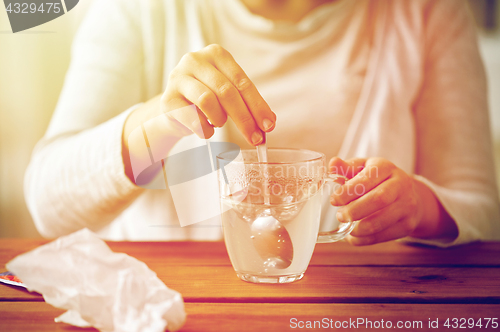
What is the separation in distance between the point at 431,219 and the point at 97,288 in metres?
0.43

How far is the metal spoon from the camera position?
35cm

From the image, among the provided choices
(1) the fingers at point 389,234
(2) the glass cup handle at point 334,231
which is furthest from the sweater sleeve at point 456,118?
(2) the glass cup handle at point 334,231

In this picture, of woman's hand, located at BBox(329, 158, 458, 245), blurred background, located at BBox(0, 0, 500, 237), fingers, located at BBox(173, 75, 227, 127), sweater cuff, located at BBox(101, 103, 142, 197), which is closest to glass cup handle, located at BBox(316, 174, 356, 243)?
woman's hand, located at BBox(329, 158, 458, 245)

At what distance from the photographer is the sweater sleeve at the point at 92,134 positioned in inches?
22.0

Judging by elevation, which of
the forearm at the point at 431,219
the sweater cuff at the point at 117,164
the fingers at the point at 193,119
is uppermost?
the fingers at the point at 193,119

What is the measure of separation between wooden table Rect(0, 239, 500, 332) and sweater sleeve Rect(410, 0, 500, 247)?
23 cm

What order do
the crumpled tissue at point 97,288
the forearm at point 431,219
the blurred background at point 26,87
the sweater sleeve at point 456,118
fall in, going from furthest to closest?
the blurred background at point 26,87, the sweater sleeve at point 456,118, the forearm at point 431,219, the crumpled tissue at point 97,288

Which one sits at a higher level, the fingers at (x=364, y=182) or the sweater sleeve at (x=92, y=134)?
the sweater sleeve at (x=92, y=134)

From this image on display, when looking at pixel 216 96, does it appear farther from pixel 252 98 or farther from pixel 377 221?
pixel 377 221

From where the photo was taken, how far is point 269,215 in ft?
1.17

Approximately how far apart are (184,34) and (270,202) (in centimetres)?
54

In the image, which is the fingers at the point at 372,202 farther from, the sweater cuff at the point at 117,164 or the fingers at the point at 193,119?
the sweater cuff at the point at 117,164

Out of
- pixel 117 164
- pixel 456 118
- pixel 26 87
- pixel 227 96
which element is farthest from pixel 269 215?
pixel 26 87

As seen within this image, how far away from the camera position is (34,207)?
26.2 inches
